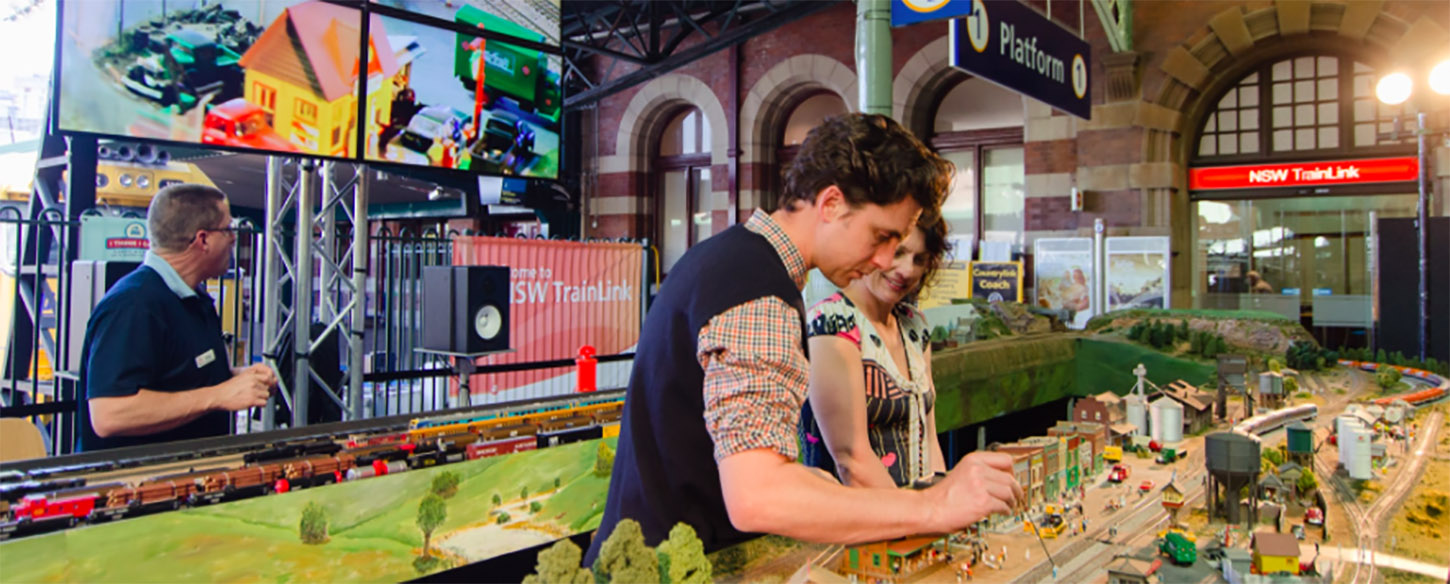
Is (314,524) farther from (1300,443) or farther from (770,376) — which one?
(1300,443)

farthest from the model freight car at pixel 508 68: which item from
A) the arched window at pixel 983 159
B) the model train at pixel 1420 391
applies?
the arched window at pixel 983 159

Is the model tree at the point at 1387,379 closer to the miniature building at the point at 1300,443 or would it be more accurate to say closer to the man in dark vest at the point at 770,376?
the miniature building at the point at 1300,443

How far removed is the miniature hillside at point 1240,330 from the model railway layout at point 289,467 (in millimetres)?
4854

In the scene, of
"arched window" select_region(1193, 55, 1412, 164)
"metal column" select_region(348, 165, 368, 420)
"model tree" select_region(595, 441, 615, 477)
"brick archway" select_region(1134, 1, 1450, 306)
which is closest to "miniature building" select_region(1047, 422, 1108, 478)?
"model tree" select_region(595, 441, 615, 477)

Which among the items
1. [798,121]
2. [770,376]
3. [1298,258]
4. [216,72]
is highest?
[798,121]

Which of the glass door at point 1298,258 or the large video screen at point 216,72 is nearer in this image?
the large video screen at point 216,72

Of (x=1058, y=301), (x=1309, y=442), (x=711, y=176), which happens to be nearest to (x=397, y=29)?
(x=1309, y=442)

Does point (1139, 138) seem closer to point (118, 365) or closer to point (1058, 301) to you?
point (1058, 301)

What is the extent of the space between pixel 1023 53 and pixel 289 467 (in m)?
4.21

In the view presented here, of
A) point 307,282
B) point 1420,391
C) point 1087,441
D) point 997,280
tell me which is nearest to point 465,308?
point 307,282

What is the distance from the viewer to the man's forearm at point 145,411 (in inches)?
124

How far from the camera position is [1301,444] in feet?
9.44

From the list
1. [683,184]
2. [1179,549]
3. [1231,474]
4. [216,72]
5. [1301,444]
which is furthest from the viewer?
[683,184]

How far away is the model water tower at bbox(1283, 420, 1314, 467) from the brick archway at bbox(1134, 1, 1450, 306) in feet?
28.2
